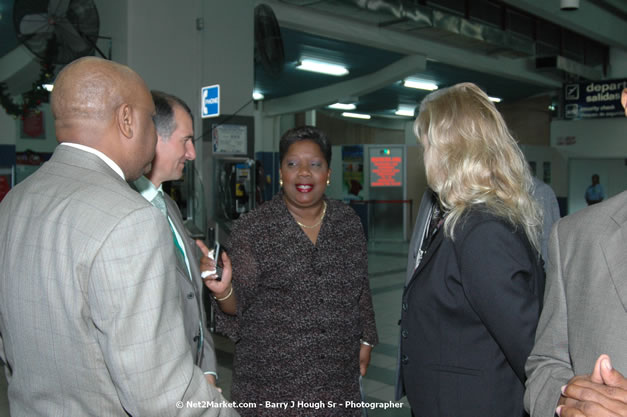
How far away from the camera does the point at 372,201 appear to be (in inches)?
522

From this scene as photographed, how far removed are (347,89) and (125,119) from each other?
39.8 ft

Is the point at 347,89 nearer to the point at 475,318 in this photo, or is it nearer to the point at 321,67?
the point at 321,67

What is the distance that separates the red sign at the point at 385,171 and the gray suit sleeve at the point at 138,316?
482 inches

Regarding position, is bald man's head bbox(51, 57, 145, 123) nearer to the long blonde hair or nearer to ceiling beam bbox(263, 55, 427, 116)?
the long blonde hair

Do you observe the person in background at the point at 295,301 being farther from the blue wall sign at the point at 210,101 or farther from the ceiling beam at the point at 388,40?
the ceiling beam at the point at 388,40

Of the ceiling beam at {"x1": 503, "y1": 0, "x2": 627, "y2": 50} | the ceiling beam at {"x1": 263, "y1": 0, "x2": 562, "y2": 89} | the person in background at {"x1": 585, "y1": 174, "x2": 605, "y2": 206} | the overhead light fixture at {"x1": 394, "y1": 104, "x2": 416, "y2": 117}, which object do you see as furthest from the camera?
the overhead light fixture at {"x1": 394, "y1": 104, "x2": 416, "y2": 117}

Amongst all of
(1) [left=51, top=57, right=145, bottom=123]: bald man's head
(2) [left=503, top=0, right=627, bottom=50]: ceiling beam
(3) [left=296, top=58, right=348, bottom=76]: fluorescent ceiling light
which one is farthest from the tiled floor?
(2) [left=503, top=0, right=627, bottom=50]: ceiling beam

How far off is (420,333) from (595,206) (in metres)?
0.64

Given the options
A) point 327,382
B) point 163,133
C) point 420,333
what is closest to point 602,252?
point 420,333

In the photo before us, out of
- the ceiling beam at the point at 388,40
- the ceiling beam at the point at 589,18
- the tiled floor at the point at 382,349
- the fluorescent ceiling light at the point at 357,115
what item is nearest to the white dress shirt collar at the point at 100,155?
the tiled floor at the point at 382,349

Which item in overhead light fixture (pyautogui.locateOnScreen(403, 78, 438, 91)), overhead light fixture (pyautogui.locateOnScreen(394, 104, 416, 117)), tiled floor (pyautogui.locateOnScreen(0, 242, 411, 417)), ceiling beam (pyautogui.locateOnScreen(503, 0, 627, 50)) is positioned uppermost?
ceiling beam (pyautogui.locateOnScreen(503, 0, 627, 50))

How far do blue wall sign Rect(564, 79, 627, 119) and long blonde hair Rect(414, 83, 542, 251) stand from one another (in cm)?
1233

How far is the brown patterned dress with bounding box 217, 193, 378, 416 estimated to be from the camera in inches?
79.5

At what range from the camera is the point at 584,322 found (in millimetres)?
1119
